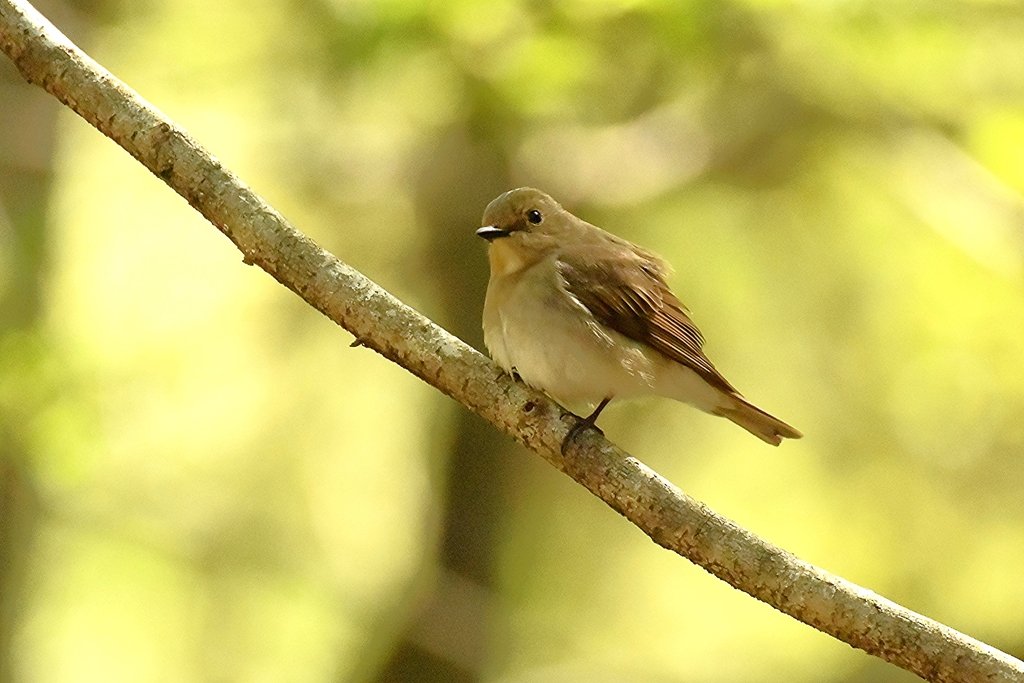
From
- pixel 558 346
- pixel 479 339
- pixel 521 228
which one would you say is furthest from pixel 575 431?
pixel 479 339

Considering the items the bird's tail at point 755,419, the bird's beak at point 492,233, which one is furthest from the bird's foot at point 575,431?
the bird's beak at point 492,233

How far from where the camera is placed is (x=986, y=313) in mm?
6895

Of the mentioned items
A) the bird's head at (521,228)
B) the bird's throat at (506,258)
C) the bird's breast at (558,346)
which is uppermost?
the bird's head at (521,228)

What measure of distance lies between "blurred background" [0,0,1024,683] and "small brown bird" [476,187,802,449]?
1.21 metres

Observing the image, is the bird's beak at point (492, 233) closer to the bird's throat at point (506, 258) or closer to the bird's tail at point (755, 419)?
the bird's throat at point (506, 258)

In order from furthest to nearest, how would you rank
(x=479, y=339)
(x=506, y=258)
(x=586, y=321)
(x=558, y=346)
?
(x=479, y=339)
(x=506, y=258)
(x=586, y=321)
(x=558, y=346)

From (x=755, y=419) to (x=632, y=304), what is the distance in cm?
68

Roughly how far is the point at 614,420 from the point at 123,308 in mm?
3538

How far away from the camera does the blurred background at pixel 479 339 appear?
5676 mm

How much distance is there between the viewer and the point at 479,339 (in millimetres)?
6551

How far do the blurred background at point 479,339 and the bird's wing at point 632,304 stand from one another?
1.39 meters

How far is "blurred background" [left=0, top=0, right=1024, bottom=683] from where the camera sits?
568 centimetres

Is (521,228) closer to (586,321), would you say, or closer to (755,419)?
(586,321)

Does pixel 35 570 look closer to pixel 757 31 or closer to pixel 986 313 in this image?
pixel 757 31
